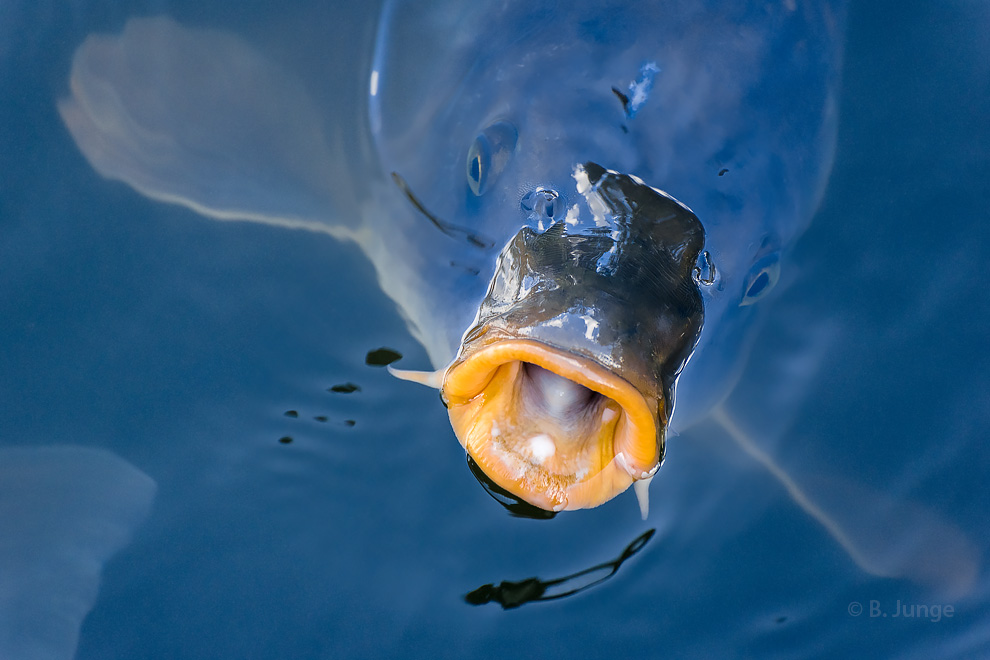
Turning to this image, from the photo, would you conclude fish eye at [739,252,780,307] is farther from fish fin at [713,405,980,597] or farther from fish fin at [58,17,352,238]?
fish fin at [58,17,352,238]

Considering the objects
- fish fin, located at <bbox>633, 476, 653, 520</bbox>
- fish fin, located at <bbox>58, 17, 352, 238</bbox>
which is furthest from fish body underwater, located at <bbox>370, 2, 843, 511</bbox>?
fish fin, located at <bbox>58, 17, 352, 238</bbox>

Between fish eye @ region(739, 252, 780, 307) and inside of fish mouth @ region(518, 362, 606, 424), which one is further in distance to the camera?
fish eye @ region(739, 252, 780, 307)

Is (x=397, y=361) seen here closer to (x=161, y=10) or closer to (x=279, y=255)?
(x=279, y=255)

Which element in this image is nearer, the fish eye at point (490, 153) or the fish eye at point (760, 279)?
the fish eye at point (490, 153)

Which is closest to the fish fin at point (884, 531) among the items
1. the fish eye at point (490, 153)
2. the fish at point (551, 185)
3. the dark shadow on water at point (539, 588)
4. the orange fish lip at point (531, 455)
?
the fish at point (551, 185)

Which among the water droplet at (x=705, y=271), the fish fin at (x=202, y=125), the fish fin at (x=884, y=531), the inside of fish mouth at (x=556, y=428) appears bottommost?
the inside of fish mouth at (x=556, y=428)

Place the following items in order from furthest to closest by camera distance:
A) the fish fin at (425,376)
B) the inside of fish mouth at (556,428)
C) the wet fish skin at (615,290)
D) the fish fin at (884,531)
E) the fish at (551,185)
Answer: the fish fin at (884,531) → the fish fin at (425,376) → the inside of fish mouth at (556,428) → the fish at (551,185) → the wet fish skin at (615,290)

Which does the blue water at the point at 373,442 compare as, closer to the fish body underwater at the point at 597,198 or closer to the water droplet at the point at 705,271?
the fish body underwater at the point at 597,198
